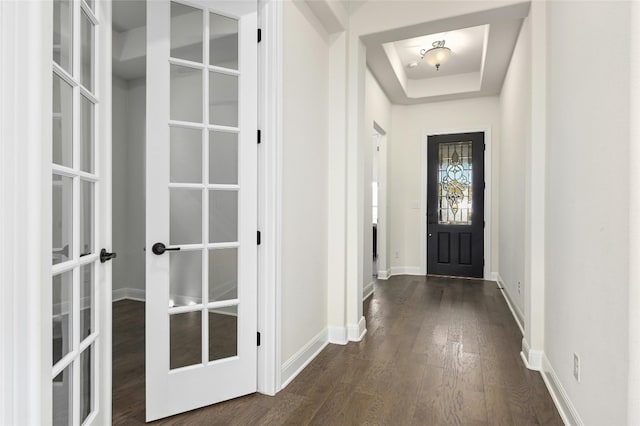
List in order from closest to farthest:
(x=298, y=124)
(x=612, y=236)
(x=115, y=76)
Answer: (x=612, y=236) < (x=298, y=124) < (x=115, y=76)

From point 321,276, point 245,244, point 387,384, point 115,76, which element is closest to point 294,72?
point 245,244

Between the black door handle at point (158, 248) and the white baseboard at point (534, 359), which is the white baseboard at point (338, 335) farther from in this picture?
the black door handle at point (158, 248)

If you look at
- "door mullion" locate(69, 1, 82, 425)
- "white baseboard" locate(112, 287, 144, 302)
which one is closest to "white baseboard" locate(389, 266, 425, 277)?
"white baseboard" locate(112, 287, 144, 302)

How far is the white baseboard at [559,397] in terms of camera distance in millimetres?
1714

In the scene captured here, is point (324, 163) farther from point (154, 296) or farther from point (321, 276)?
point (154, 296)

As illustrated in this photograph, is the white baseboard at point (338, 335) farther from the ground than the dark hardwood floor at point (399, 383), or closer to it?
farther from the ground

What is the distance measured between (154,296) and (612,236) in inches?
80.5

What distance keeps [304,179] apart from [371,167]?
2.44 metres

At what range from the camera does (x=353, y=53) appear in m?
2.98

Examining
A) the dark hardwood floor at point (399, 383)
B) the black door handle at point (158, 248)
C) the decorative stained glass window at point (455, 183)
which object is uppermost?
the decorative stained glass window at point (455, 183)

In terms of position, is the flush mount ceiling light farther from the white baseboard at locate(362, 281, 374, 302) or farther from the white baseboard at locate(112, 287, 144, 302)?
the white baseboard at locate(112, 287, 144, 302)

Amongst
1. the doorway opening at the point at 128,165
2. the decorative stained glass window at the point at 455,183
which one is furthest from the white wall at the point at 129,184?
the decorative stained glass window at the point at 455,183

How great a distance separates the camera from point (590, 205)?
153 centimetres

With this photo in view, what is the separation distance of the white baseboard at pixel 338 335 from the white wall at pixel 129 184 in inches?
99.8
